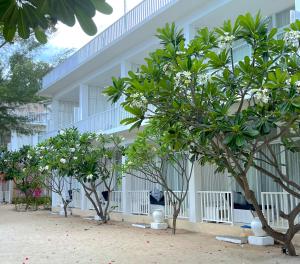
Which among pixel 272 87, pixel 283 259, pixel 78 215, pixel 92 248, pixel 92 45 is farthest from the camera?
pixel 78 215

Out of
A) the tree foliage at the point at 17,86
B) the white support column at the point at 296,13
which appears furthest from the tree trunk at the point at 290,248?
the tree foliage at the point at 17,86

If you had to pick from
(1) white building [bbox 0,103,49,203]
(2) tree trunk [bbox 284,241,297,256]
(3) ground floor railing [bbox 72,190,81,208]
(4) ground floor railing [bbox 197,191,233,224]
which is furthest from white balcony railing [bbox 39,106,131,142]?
(1) white building [bbox 0,103,49,203]

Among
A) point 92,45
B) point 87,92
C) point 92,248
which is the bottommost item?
point 92,248

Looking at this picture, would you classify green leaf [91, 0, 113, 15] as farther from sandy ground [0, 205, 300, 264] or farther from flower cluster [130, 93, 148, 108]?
sandy ground [0, 205, 300, 264]

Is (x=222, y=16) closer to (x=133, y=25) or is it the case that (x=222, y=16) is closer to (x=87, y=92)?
(x=133, y=25)

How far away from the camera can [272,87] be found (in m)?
5.73

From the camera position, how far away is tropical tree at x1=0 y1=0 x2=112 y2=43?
9.23ft

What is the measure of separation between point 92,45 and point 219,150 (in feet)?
37.6

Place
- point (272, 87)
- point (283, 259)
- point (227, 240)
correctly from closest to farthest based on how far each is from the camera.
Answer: point (272, 87), point (283, 259), point (227, 240)

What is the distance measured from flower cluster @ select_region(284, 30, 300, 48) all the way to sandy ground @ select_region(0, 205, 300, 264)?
344cm

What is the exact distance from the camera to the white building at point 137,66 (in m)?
11.3

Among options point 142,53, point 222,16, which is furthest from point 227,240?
point 142,53

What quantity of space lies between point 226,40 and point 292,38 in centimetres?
93

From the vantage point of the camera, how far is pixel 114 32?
15633 millimetres
